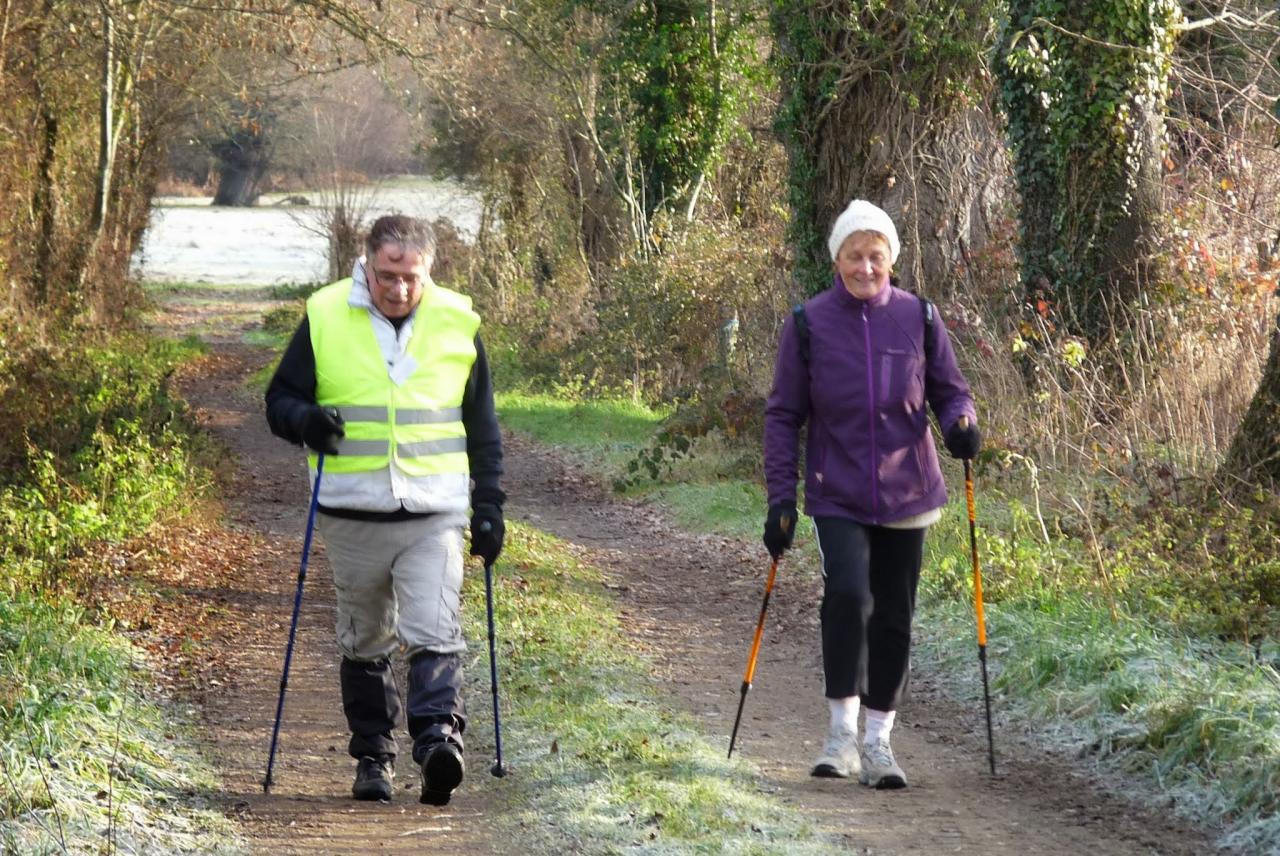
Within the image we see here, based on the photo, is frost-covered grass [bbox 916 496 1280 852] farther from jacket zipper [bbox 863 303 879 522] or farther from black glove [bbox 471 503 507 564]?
black glove [bbox 471 503 507 564]

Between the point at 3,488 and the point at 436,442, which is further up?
the point at 436,442

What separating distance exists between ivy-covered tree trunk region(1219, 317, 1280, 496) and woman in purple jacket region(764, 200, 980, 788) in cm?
330

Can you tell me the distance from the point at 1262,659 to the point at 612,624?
3.72 m

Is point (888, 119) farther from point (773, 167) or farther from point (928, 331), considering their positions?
point (928, 331)

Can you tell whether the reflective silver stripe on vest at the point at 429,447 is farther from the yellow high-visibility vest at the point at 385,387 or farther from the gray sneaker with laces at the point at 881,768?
the gray sneaker with laces at the point at 881,768

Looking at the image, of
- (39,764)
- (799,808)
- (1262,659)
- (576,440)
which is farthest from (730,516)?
(39,764)

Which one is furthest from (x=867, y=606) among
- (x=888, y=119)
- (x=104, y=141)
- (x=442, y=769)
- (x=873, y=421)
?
(x=104, y=141)

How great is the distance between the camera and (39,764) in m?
5.62

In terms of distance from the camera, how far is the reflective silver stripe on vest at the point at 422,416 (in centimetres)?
571

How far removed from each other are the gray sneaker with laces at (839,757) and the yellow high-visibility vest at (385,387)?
182cm

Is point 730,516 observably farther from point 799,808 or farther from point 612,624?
point 799,808

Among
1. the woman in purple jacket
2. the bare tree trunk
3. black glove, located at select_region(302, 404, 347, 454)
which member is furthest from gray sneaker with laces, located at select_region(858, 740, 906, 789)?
the bare tree trunk

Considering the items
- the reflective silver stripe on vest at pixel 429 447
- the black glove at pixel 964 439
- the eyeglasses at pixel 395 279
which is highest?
the eyeglasses at pixel 395 279

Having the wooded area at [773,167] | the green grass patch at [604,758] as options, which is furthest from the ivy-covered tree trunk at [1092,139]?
the green grass patch at [604,758]
